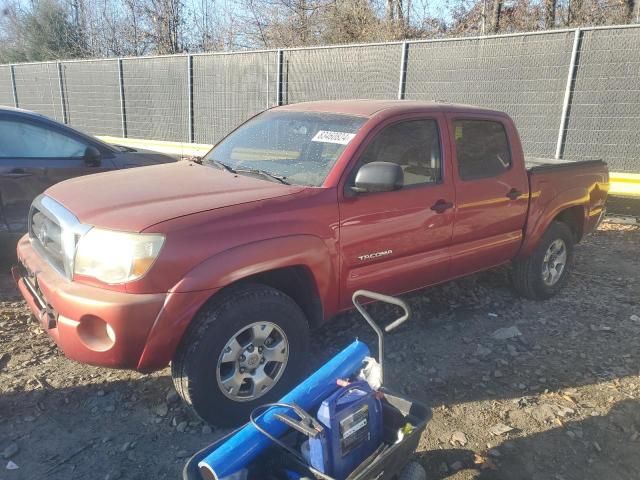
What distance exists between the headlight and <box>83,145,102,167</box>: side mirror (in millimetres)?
2889

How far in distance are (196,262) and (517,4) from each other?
15.2 metres

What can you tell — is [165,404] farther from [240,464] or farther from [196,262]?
[240,464]

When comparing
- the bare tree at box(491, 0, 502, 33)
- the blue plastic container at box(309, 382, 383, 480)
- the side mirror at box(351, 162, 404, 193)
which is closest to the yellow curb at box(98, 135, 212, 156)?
the side mirror at box(351, 162, 404, 193)

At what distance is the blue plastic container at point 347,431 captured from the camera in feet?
7.09

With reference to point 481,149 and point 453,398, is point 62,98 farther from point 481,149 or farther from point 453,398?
point 453,398

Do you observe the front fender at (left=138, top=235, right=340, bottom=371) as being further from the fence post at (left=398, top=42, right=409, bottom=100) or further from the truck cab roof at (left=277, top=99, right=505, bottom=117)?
the fence post at (left=398, top=42, right=409, bottom=100)

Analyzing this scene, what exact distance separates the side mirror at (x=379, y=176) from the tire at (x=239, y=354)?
86 centimetres

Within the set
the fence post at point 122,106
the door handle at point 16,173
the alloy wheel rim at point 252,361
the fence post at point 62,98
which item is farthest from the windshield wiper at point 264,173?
the fence post at point 62,98

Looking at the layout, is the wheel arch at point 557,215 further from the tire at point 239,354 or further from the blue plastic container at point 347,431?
the blue plastic container at point 347,431

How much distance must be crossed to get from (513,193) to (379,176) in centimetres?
178

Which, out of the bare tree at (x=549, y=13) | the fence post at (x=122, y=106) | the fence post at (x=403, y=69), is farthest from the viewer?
the bare tree at (x=549, y=13)

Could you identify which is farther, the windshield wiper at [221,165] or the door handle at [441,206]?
the door handle at [441,206]

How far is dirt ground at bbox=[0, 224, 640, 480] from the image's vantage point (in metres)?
2.81

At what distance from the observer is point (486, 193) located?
4.20 meters
